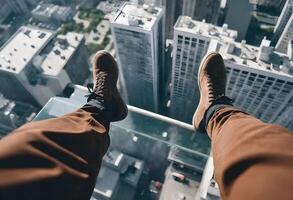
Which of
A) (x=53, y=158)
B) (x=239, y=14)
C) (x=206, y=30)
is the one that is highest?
(x=53, y=158)

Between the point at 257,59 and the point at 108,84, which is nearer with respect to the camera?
the point at 108,84

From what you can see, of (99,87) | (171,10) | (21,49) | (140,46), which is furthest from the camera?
(171,10)

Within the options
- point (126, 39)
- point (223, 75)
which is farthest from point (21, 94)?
point (223, 75)

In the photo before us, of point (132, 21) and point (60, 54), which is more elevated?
point (132, 21)

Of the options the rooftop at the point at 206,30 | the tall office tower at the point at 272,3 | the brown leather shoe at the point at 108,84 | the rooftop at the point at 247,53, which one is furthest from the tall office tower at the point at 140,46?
the tall office tower at the point at 272,3

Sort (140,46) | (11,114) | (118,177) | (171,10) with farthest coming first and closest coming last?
(171,10) → (11,114) → (140,46) → (118,177)

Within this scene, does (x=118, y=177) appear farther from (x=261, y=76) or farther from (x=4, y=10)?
(x=4, y=10)

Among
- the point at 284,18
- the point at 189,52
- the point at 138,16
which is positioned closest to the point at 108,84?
the point at 189,52
